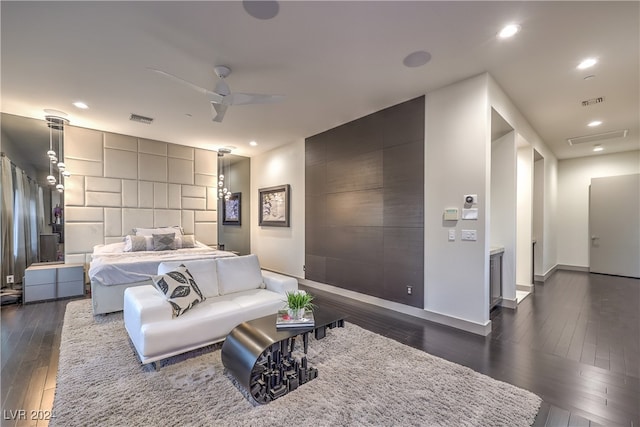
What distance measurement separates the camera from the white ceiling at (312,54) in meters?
2.28

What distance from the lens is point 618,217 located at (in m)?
6.57

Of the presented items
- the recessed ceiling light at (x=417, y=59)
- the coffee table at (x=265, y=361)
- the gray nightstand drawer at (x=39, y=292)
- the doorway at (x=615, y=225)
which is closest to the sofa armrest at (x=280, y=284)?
the coffee table at (x=265, y=361)

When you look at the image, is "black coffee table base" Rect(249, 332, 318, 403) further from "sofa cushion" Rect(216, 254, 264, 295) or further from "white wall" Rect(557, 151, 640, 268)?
"white wall" Rect(557, 151, 640, 268)

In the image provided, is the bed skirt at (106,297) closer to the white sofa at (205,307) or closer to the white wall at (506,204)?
the white sofa at (205,307)

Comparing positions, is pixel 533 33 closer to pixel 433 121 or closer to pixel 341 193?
pixel 433 121

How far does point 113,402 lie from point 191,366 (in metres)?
0.59

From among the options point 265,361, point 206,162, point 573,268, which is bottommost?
point 573,268

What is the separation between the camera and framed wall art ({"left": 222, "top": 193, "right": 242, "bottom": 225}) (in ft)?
25.3

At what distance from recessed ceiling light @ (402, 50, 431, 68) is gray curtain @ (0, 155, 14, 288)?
248 inches

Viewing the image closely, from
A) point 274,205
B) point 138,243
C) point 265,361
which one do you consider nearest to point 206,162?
point 274,205

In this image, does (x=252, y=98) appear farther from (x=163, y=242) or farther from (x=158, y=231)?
(x=158, y=231)

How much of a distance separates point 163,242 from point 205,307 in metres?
3.06

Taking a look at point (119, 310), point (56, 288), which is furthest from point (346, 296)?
point (56, 288)

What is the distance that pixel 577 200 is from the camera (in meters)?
7.34
